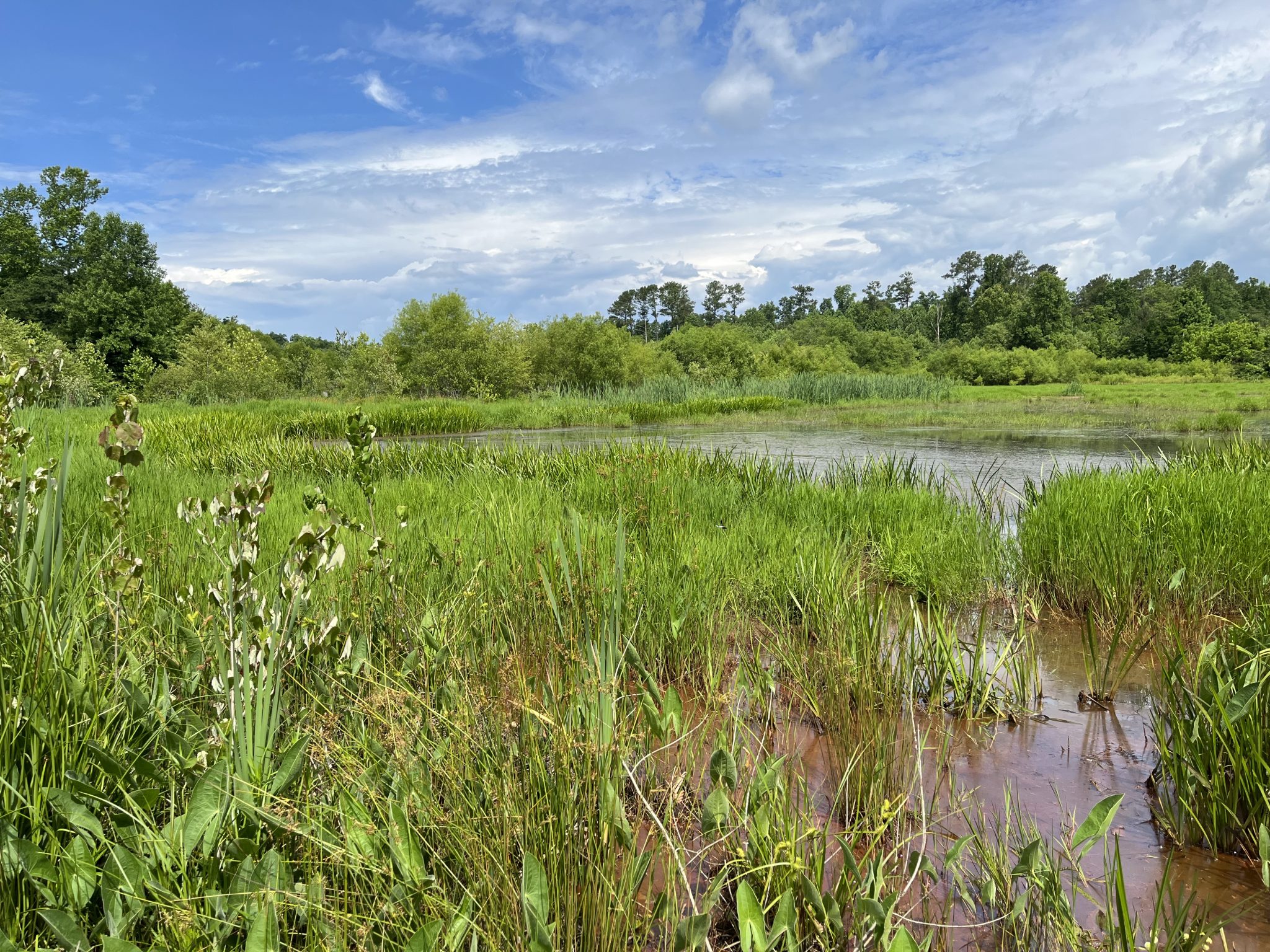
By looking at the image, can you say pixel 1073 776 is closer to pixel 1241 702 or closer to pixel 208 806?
pixel 1241 702

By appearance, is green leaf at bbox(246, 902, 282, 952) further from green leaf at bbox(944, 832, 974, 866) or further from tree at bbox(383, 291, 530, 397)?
tree at bbox(383, 291, 530, 397)

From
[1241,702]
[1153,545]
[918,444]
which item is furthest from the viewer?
[918,444]

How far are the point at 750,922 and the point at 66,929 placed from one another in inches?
46.8

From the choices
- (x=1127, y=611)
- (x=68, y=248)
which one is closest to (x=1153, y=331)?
(x=1127, y=611)

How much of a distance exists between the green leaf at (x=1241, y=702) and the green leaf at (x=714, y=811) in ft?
4.48

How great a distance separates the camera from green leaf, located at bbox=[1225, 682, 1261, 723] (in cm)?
196

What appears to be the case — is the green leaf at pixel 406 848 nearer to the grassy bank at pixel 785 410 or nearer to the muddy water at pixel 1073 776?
the muddy water at pixel 1073 776

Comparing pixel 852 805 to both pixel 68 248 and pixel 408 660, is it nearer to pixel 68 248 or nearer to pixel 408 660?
pixel 408 660

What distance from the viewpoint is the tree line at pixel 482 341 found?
34062 millimetres

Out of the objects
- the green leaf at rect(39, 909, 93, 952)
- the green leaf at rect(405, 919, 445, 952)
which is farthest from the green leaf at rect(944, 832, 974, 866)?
the green leaf at rect(39, 909, 93, 952)

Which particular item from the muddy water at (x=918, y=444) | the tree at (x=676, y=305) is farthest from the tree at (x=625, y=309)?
the muddy water at (x=918, y=444)

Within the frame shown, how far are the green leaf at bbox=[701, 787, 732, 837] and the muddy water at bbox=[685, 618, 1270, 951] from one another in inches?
8.3

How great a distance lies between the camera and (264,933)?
1.25 metres

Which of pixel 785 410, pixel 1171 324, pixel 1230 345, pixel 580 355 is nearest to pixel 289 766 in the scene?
pixel 785 410
